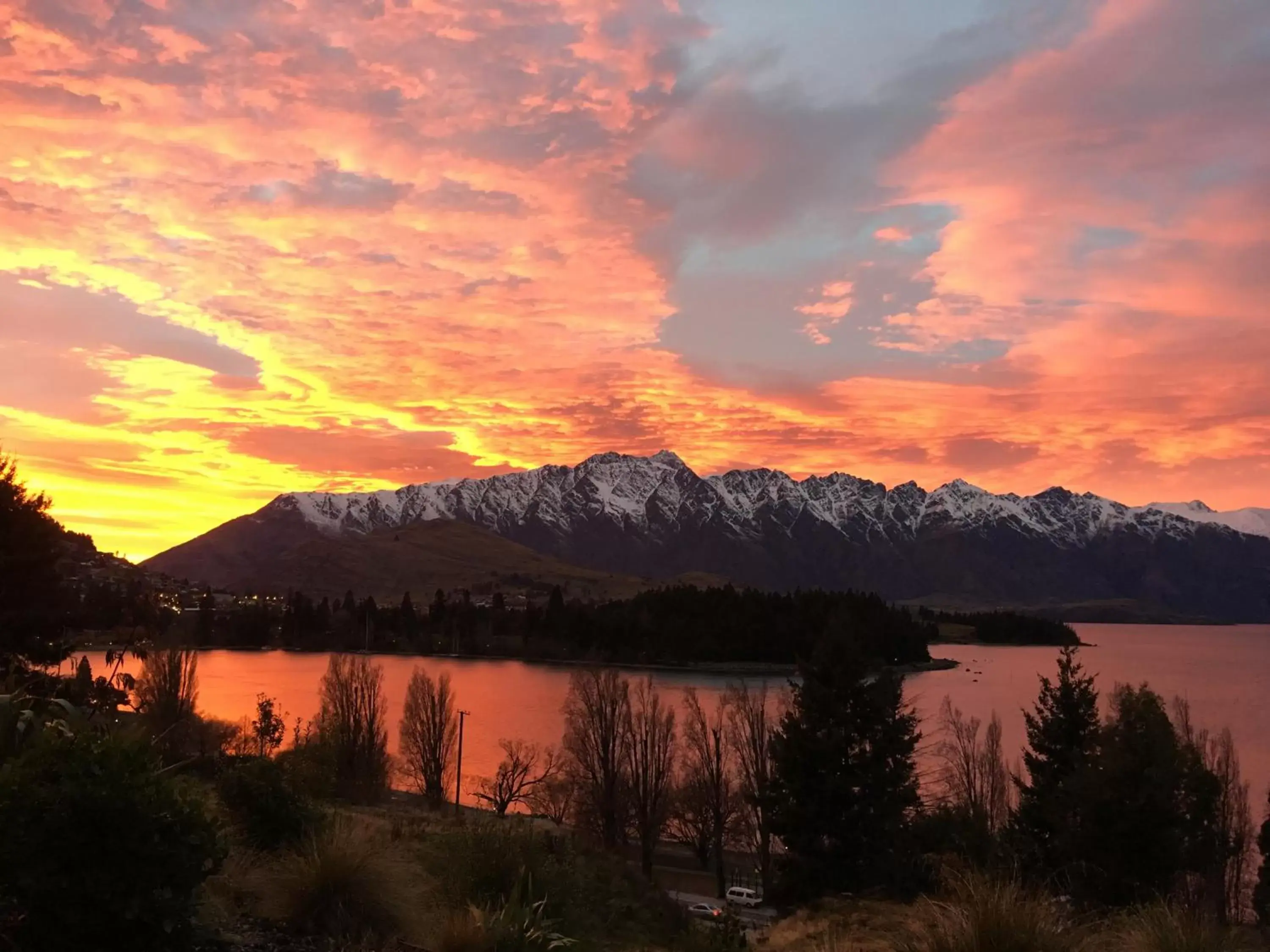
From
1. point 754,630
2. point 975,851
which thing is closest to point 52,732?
point 975,851

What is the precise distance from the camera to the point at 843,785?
29.4 metres

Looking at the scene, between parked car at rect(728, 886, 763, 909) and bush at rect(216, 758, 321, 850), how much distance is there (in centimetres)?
3145

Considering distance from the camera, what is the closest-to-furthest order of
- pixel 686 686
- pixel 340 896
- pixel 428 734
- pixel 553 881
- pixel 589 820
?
pixel 340 896, pixel 553 881, pixel 589 820, pixel 428 734, pixel 686 686

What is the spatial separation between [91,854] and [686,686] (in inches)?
3204

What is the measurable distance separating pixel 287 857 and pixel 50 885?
190 inches

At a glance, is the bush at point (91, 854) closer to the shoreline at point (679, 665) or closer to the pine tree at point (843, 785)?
the pine tree at point (843, 785)

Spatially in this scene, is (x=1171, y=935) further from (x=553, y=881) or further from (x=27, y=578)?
(x=27, y=578)

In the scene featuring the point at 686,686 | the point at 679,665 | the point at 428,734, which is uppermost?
the point at 686,686

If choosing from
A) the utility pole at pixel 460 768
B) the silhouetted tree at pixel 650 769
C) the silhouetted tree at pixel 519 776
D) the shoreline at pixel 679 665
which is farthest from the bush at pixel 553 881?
the shoreline at pixel 679 665

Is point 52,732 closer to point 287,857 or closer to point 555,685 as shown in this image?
point 287,857

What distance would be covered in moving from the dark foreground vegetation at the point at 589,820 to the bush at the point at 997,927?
2 cm

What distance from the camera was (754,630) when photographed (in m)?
147

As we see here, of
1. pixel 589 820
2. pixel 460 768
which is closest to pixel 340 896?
pixel 589 820

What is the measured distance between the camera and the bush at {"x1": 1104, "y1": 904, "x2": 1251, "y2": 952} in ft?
24.9
